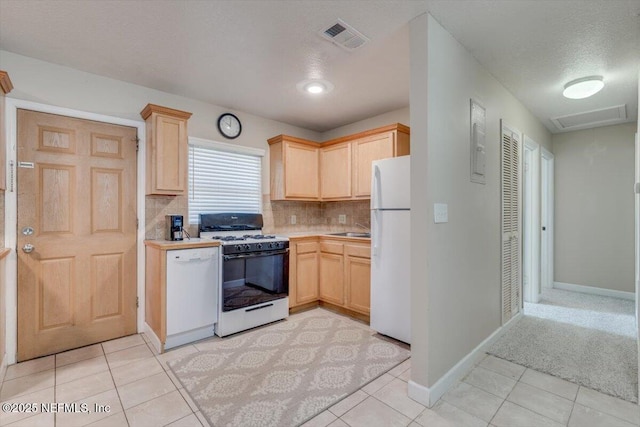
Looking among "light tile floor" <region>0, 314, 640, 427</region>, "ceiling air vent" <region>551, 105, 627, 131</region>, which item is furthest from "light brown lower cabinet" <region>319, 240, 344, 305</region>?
"ceiling air vent" <region>551, 105, 627, 131</region>

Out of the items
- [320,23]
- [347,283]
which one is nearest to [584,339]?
[347,283]

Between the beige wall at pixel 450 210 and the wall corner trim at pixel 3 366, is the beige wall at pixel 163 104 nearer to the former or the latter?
the wall corner trim at pixel 3 366

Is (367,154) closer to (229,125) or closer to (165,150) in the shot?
(229,125)

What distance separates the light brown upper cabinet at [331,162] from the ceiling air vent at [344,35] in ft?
4.37

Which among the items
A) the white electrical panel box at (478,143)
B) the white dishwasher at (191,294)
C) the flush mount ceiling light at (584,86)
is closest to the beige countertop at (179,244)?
the white dishwasher at (191,294)

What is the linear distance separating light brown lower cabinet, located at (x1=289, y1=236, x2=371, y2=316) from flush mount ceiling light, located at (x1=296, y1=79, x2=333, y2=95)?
164 centimetres

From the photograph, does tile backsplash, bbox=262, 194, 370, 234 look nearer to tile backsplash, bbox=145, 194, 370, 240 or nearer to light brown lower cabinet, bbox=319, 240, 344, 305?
tile backsplash, bbox=145, 194, 370, 240

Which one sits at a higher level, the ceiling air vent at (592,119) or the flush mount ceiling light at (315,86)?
the flush mount ceiling light at (315,86)

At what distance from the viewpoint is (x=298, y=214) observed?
443 centimetres

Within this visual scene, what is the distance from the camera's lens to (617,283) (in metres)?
4.23

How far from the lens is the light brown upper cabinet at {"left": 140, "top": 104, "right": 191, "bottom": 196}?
2.87 m

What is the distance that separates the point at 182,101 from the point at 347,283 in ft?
8.99

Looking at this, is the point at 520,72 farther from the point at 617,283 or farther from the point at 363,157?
the point at 617,283

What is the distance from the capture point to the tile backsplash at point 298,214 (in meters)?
3.22
